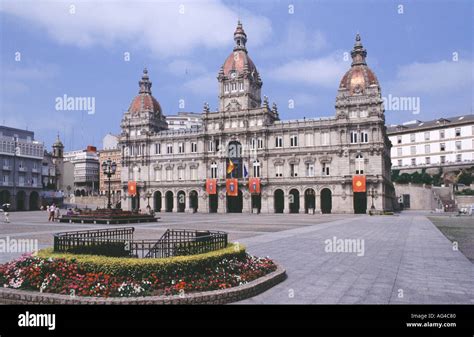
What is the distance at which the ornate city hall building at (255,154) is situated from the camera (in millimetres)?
62062

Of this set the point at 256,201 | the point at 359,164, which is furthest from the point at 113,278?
the point at 256,201

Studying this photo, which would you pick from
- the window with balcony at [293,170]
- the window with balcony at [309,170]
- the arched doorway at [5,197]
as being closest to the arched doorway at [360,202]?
the window with balcony at [309,170]

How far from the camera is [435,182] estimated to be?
289 feet

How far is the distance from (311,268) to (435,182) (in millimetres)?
84619

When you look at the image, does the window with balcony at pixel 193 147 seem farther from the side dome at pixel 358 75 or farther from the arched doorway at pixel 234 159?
the side dome at pixel 358 75

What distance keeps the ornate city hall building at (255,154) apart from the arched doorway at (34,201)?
1924cm

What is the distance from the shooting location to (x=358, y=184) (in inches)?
2392

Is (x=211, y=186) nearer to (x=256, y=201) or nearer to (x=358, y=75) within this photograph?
(x=256, y=201)

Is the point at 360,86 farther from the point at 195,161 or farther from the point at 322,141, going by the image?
the point at 195,161

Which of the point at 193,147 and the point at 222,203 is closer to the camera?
the point at 222,203

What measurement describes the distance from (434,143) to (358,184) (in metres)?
44.1

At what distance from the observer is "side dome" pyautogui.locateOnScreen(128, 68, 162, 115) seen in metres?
81.1

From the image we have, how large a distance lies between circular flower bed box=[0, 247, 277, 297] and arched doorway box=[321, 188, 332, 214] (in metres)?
57.1
